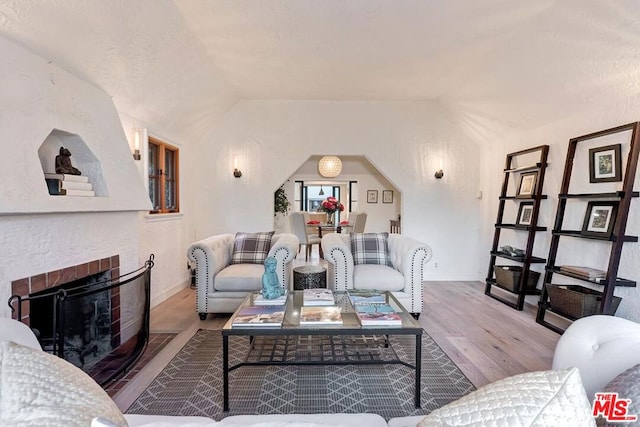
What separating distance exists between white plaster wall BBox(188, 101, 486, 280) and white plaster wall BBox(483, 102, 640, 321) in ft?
3.26

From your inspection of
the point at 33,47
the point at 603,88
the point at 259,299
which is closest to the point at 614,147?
the point at 603,88

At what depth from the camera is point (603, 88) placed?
A: 299 centimetres

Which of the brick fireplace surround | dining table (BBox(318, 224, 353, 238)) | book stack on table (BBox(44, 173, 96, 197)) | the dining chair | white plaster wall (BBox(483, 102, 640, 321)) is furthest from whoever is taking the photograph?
dining table (BBox(318, 224, 353, 238))

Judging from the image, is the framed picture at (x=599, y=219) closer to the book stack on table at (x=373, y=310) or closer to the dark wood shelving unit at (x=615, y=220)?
the dark wood shelving unit at (x=615, y=220)

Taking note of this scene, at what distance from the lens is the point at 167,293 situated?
4.15m

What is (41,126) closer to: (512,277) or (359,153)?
(359,153)

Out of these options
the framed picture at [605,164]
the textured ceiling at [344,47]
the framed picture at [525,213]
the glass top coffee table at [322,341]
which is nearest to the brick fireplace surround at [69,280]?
the glass top coffee table at [322,341]

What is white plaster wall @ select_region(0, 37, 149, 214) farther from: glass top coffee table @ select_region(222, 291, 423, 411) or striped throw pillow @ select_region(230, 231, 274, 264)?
striped throw pillow @ select_region(230, 231, 274, 264)

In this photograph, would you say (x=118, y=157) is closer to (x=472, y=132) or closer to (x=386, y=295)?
(x=386, y=295)

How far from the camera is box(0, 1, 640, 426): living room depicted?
2.10m

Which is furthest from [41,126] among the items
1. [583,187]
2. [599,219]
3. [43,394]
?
[583,187]

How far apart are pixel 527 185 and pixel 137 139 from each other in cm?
436

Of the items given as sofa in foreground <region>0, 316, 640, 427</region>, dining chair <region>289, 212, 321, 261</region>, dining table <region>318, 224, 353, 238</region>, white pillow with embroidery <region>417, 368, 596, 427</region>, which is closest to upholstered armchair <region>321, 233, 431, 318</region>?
sofa in foreground <region>0, 316, 640, 427</region>

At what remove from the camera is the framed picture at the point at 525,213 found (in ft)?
13.4
